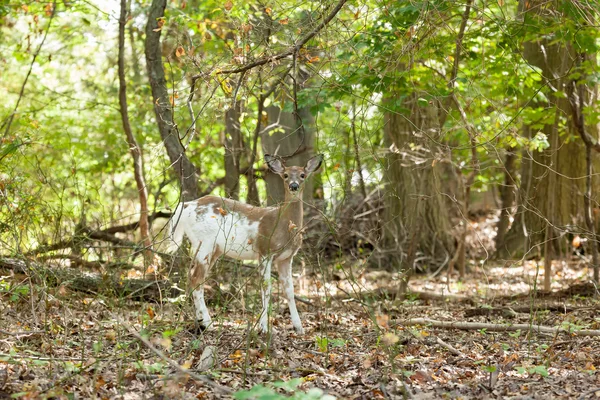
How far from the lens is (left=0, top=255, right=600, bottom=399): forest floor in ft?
16.4

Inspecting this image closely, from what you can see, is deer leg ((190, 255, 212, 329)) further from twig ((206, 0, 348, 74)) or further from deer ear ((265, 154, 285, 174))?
twig ((206, 0, 348, 74))

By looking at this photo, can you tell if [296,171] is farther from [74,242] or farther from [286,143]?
[286,143]

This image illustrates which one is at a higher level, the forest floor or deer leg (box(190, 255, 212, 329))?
deer leg (box(190, 255, 212, 329))

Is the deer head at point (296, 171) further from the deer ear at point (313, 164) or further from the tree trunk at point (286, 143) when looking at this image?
the tree trunk at point (286, 143)

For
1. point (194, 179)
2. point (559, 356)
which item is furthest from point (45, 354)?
point (194, 179)

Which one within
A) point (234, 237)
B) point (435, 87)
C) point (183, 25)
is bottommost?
point (234, 237)

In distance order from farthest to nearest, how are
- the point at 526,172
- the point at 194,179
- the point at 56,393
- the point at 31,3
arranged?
1. the point at 526,172
2. the point at 31,3
3. the point at 194,179
4. the point at 56,393

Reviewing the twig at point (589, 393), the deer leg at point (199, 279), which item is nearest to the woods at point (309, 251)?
the deer leg at point (199, 279)

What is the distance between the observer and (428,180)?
12.4 metres

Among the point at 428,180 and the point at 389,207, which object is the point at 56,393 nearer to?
the point at 428,180

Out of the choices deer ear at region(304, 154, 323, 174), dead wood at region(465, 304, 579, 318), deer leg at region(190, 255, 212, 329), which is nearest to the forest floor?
dead wood at region(465, 304, 579, 318)

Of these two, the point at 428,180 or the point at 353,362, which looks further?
the point at 428,180

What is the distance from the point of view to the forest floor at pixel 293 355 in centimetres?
501

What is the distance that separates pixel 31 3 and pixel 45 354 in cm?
831
